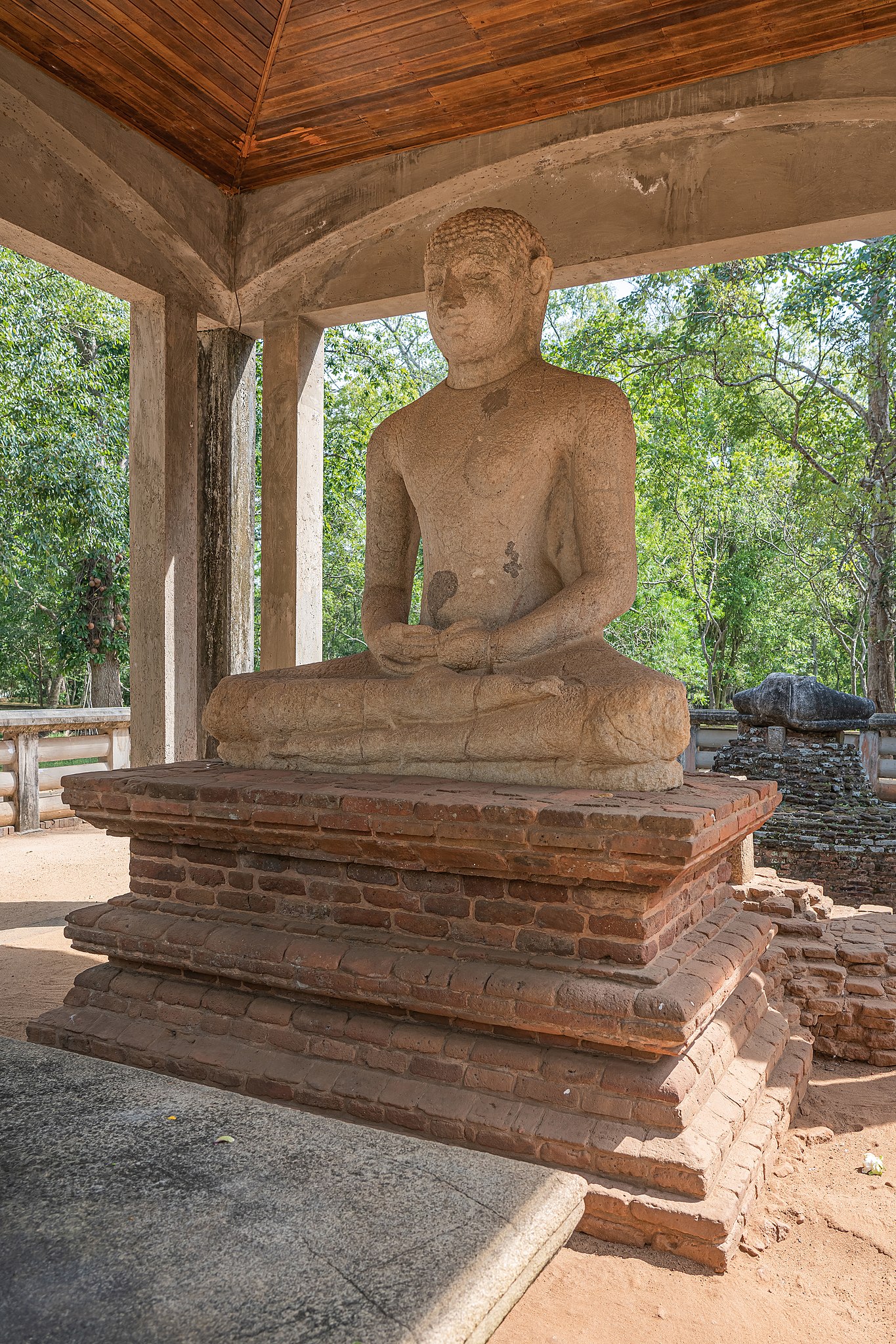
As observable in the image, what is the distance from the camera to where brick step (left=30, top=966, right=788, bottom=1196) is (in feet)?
8.11

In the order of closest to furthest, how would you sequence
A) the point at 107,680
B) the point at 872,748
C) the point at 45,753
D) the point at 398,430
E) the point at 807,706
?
the point at 398,430 → the point at 45,753 → the point at 807,706 → the point at 872,748 → the point at 107,680

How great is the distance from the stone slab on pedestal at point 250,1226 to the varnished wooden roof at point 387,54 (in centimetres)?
476

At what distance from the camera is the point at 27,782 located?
871 cm

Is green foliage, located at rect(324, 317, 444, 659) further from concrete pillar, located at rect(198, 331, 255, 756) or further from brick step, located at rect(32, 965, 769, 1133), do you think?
brick step, located at rect(32, 965, 769, 1133)

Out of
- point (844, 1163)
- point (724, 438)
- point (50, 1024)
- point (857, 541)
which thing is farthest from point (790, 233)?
point (724, 438)

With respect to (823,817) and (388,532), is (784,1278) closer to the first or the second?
(388,532)

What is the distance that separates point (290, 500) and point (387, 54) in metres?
2.48

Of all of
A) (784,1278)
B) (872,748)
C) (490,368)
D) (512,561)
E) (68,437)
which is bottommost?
(784,1278)

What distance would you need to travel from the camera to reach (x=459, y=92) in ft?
16.5

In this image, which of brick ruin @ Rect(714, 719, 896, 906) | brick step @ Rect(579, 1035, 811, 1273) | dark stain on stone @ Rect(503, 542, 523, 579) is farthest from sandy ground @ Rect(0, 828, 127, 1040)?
brick ruin @ Rect(714, 719, 896, 906)

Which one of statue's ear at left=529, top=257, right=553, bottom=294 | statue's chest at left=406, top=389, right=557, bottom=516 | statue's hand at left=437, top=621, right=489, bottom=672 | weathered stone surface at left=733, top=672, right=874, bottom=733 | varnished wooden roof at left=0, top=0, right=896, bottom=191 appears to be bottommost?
weathered stone surface at left=733, top=672, right=874, bottom=733

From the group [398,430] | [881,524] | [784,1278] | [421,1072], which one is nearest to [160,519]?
[398,430]

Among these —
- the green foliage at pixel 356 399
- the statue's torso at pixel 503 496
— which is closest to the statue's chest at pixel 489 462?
the statue's torso at pixel 503 496

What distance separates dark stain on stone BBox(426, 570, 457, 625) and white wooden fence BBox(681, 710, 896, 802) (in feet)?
19.4
